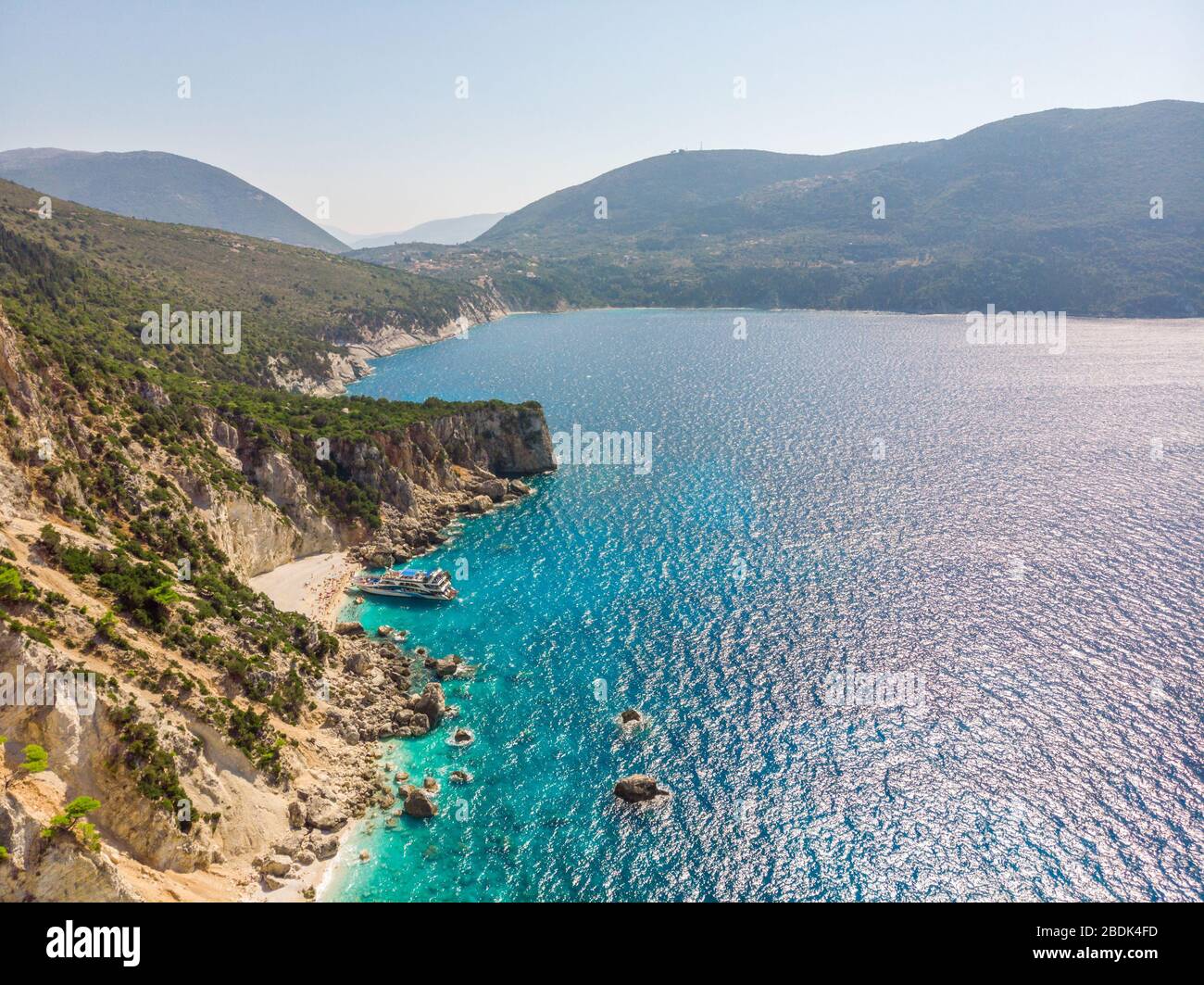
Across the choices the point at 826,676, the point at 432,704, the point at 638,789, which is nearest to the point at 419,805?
the point at 432,704

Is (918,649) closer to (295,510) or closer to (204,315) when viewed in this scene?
(295,510)

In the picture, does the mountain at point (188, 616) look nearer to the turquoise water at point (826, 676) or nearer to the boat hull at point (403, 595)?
the boat hull at point (403, 595)

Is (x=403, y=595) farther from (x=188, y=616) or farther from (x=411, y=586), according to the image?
(x=188, y=616)

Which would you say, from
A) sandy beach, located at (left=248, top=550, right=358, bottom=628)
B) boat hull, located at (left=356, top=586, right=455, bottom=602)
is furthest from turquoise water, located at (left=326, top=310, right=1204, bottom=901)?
sandy beach, located at (left=248, top=550, right=358, bottom=628)

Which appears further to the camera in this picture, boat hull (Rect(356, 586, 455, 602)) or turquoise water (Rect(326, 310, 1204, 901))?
boat hull (Rect(356, 586, 455, 602))

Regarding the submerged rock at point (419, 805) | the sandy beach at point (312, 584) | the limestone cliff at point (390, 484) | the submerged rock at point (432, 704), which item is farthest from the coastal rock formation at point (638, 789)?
the limestone cliff at point (390, 484)

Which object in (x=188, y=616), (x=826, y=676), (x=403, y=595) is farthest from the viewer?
(x=403, y=595)

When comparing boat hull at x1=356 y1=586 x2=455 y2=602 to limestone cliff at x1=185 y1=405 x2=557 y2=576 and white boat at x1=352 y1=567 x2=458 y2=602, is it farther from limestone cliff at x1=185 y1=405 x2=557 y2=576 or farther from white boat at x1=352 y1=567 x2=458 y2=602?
limestone cliff at x1=185 y1=405 x2=557 y2=576
